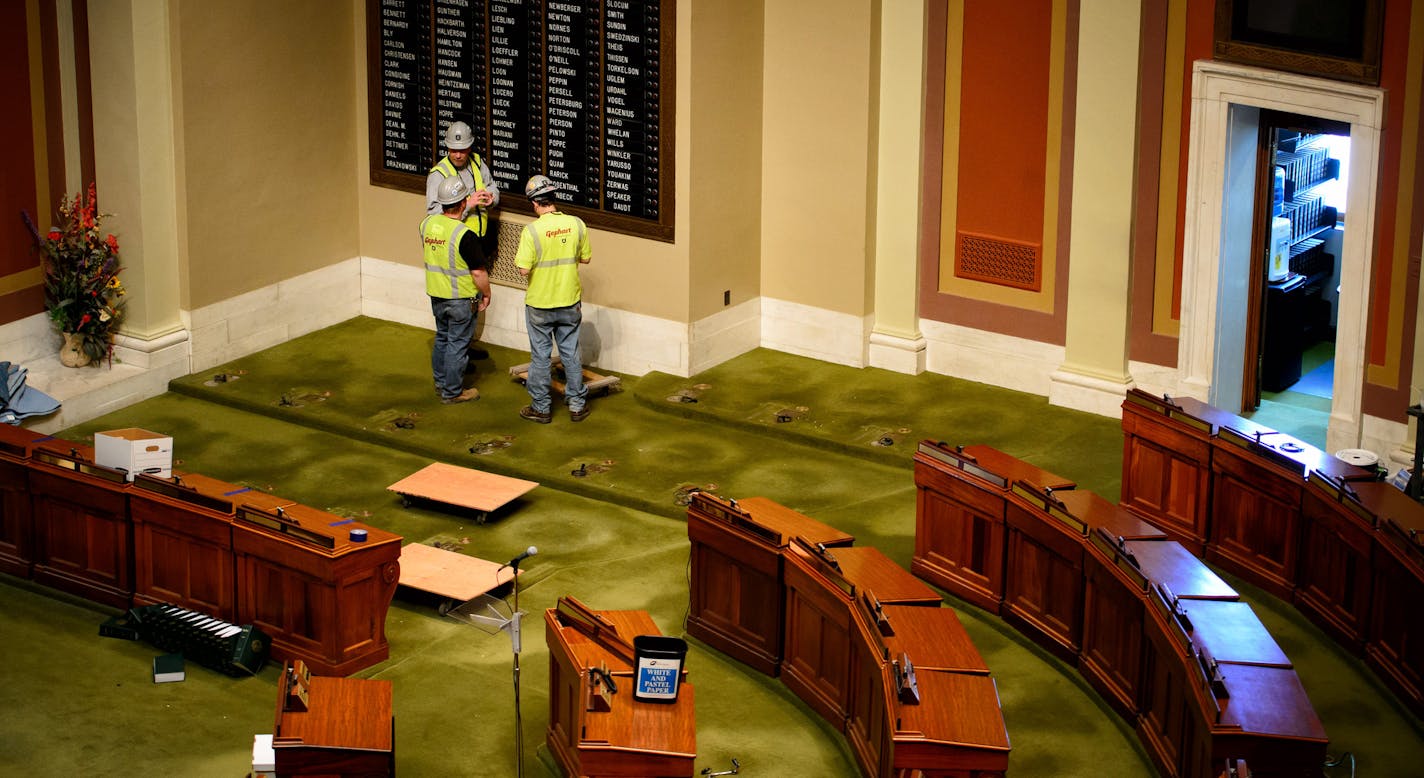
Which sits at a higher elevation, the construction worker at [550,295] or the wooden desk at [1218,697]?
the construction worker at [550,295]

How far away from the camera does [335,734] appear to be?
779 centimetres

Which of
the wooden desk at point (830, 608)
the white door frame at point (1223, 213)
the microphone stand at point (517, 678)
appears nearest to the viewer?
the microphone stand at point (517, 678)

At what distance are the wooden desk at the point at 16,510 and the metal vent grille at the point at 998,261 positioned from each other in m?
6.24

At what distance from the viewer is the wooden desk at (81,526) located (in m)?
10.1

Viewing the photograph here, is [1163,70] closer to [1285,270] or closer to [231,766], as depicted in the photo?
[1285,270]

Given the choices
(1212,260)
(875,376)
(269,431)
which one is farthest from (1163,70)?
(269,431)

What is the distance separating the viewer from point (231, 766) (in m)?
8.61

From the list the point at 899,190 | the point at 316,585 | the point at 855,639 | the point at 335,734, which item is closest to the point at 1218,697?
the point at 855,639

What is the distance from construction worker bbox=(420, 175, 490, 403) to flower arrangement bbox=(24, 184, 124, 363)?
232cm

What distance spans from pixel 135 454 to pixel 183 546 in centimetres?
68

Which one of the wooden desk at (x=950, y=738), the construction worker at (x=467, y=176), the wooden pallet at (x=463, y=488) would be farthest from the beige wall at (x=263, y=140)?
the wooden desk at (x=950, y=738)

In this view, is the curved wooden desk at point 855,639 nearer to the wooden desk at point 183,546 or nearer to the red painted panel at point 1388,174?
the wooden desk at point 183,546

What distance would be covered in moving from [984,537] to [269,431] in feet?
17.3

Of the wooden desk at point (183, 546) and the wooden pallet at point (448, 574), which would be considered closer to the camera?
the wooden desk at point (183, 546)
